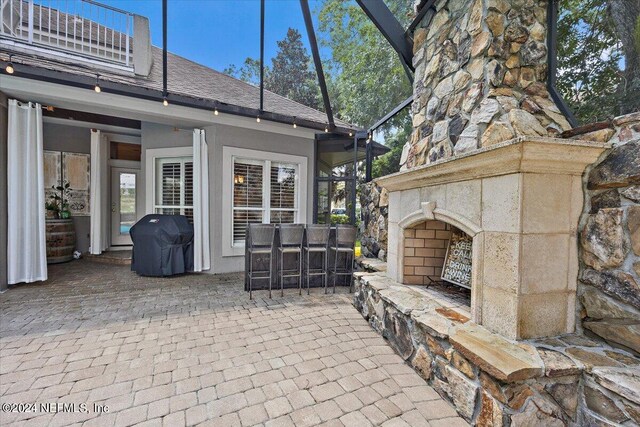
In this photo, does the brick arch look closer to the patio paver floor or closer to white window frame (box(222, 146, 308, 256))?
the patio paver floor

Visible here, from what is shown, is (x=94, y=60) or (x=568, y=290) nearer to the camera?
(x=568, y=290)

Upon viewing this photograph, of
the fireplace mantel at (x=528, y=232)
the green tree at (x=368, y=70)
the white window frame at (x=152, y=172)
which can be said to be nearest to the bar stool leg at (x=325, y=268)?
the fireplace mantel at (x=528, y=232)

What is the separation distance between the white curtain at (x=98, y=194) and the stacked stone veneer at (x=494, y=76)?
7.20m

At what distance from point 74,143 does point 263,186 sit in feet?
15.6

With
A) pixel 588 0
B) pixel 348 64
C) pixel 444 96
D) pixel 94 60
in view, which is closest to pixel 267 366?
pixel 444 96

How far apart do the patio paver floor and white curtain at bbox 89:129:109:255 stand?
8.52ft

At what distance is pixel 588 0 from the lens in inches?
82.3

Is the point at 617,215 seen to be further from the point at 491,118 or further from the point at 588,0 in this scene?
the point at 588,0

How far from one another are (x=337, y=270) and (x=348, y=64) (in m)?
9.86

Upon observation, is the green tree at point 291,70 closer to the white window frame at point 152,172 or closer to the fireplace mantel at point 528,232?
the white window frame at point 152,172

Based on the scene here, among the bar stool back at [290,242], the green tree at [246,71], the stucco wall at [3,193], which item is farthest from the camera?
the green tree at [246,71]

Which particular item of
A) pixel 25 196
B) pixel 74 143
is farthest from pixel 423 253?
pixel 74 143

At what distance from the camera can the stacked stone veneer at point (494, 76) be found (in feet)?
6.73

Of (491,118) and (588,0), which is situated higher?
(588,0)
